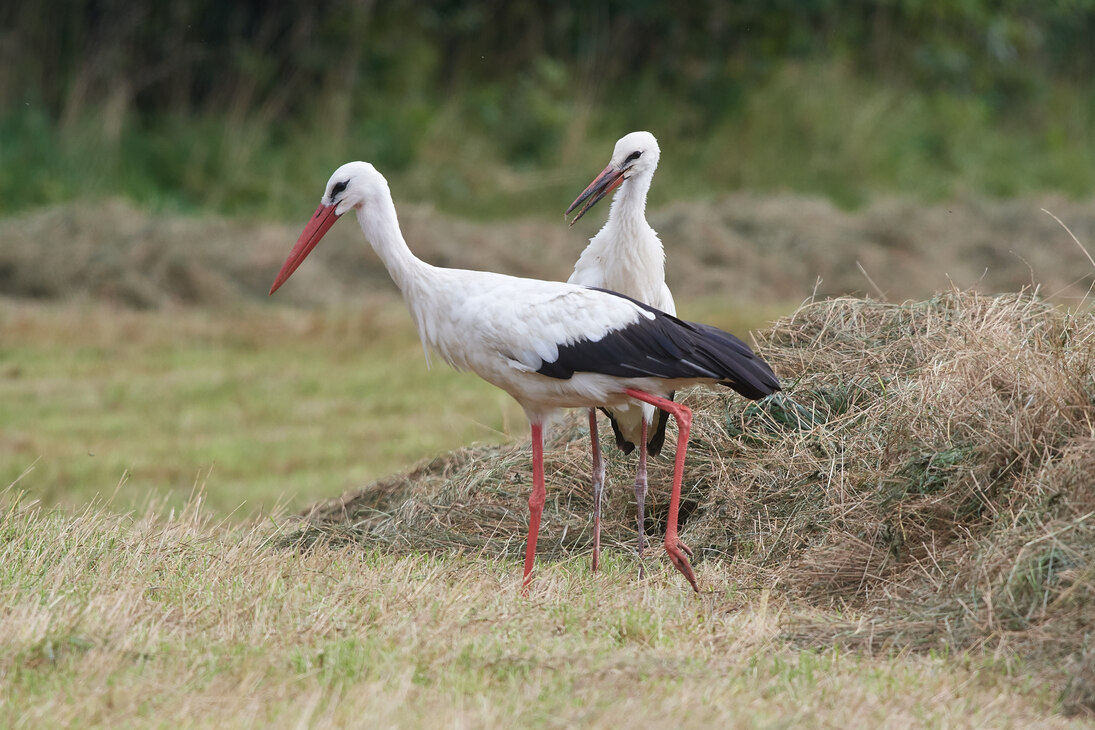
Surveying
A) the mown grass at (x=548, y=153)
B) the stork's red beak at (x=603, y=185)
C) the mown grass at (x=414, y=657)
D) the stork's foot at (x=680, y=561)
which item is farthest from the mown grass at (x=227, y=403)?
the mown grass at (x=548, y=153)

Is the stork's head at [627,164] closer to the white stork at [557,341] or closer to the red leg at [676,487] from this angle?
the white stork at [557,341]

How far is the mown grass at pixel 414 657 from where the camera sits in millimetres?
2971

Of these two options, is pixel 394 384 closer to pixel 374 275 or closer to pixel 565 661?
pixel 374 275

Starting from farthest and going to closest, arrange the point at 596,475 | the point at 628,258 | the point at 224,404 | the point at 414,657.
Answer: the point at 224,404 → the point at 628,258 → the point at 596,475 → the point at 414,657

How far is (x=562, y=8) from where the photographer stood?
46.3 feet

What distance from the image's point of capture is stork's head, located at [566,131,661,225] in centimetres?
536

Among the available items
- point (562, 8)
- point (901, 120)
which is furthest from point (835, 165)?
point (562, 8)

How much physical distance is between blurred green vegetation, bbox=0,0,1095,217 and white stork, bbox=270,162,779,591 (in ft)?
23.7

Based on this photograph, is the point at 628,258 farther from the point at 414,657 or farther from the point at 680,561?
the point at 414,657

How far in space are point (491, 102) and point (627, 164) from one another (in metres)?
8.06

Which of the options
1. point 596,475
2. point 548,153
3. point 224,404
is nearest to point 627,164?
point 596,475

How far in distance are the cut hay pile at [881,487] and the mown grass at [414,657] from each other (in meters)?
0.23

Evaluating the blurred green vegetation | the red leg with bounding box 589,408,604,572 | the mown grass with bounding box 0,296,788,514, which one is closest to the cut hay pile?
the red leg with bounding box 589,408,604,572

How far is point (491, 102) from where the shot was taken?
13.2 meters
